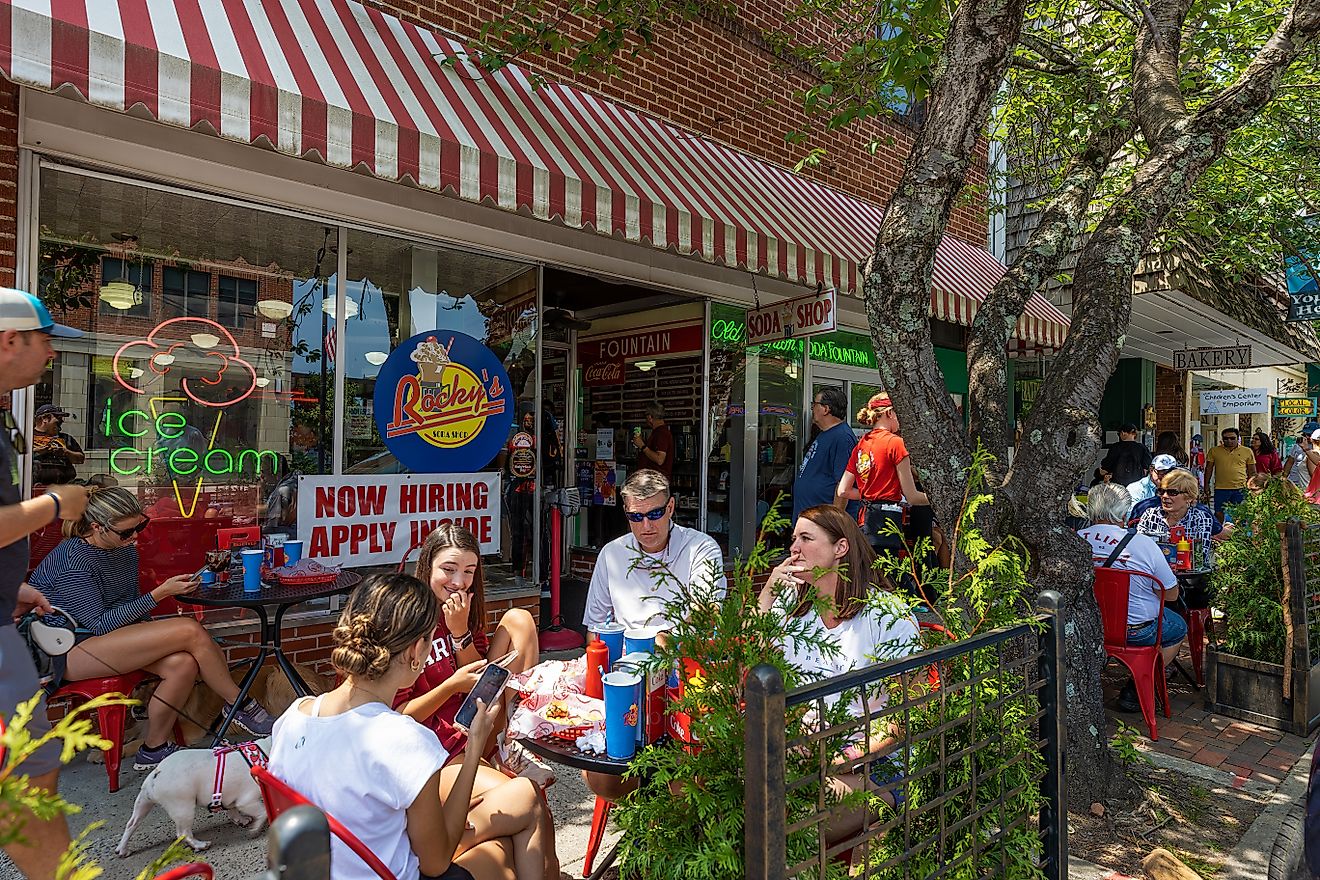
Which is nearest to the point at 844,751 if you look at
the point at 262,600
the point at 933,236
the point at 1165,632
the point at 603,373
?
the point at 933,236

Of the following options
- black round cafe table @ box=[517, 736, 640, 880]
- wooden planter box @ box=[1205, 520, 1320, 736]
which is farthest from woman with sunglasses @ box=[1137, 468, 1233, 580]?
black round cafe table @ box=[517, 736, 640, 880]

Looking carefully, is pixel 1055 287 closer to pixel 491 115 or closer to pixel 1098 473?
pixel 1098 473

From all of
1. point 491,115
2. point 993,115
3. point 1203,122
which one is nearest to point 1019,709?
point 1203,122

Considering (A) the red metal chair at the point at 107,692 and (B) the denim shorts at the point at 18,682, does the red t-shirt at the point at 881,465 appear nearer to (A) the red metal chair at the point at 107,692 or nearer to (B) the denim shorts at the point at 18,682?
(A) the red metal chair at the point at 107,692

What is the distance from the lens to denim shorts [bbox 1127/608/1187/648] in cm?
462

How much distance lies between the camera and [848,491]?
618 centimetres

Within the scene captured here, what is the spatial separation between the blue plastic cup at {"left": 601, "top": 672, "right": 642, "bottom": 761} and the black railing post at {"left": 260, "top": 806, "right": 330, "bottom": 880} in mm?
1243

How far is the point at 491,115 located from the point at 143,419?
261 cm

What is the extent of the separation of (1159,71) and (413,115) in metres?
3.97

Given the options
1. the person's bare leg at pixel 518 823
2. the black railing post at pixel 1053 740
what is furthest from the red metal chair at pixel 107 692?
the black railing post at pixel 1053 740

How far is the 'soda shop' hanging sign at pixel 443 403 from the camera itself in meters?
5.23

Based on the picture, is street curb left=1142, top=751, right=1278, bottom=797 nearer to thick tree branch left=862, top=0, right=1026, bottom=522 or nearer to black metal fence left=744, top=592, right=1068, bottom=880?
thick tree branch left=862, top=0, right=1026, bottom=522

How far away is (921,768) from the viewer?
1.98 metres

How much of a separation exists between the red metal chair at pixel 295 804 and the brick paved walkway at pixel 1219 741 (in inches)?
171
